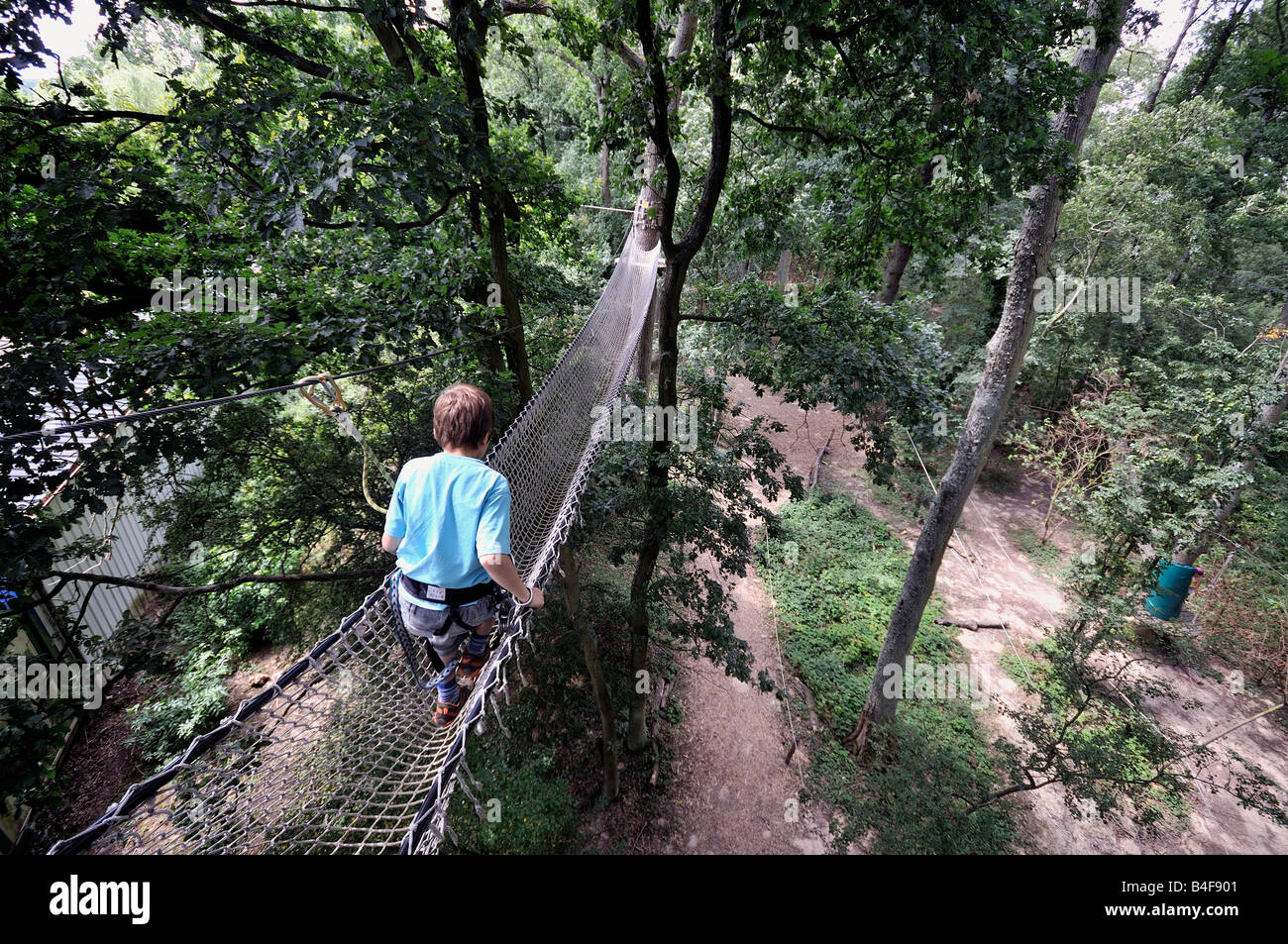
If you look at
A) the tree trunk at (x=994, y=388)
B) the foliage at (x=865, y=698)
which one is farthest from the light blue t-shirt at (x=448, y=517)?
the tree trunk at (x=994, y=388)

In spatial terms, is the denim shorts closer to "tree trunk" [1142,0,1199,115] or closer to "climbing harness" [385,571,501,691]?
"climbing harness" [385,571,501,691]

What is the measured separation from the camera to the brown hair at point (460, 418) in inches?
54.4

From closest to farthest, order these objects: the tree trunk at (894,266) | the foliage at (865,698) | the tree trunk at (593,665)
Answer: the tree trunk at (593,665) → the foliage at (865,698) → the tree trunk at (894,266)

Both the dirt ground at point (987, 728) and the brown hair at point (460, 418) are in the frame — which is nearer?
the brown hair at point (460, 418)

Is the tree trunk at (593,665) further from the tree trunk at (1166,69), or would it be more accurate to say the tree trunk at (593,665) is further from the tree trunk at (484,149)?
the tree trunk at (1166,69)

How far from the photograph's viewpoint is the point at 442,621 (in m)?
1.49

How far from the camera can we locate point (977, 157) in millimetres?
2012

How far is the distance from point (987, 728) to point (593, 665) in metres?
4.13

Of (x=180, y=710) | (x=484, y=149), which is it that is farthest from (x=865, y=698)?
(x=180, y=710)

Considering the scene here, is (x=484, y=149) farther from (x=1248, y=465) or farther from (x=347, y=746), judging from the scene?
(x=1248, y=465)

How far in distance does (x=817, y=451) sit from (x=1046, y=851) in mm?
6056

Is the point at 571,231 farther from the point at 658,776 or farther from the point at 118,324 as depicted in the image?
the point at 658,776

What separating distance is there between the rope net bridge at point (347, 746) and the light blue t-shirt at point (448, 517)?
299 millimetres
